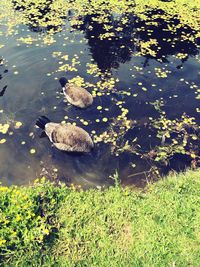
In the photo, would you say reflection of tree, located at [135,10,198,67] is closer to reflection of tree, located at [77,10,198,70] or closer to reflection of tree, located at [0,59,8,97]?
reflection of tree, located at [77,10,198,70]

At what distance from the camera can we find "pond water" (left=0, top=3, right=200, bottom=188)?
929cm

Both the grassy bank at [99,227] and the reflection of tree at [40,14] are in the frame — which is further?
the reflection of tree at [40,14]

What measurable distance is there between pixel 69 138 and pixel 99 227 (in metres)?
3.27

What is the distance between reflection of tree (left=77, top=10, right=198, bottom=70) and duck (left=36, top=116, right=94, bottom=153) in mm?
4835

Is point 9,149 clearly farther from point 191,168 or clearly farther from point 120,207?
point 191,168

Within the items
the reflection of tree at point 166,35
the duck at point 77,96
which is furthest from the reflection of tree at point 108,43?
the duck at point 77,96

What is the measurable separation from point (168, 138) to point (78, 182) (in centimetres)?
368

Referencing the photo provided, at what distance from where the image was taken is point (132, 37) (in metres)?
15.6

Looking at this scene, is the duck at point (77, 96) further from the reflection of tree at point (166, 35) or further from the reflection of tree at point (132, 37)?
the reflection of tree at point (166, 35)

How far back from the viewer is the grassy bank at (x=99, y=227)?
20.7 ft

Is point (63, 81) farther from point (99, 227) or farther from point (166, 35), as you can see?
point (166, 35)

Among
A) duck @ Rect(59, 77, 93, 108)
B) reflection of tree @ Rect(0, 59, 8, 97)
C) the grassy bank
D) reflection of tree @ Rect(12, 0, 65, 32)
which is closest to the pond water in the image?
reflection of tree @ Rect(0, 59, 8, 97)

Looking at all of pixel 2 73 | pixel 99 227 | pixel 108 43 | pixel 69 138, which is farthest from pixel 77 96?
pixel 108 43

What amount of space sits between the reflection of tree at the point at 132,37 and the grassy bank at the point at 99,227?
24.5ft
